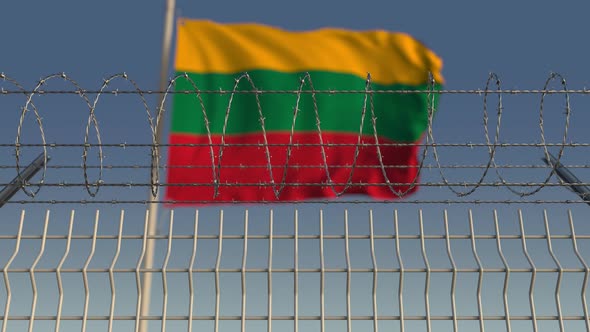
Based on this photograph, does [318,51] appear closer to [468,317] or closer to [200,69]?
[200,69]

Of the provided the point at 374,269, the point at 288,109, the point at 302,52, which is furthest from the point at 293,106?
the point at 374,269

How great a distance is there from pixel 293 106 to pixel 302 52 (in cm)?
133

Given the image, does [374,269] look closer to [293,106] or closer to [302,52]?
[293,106]

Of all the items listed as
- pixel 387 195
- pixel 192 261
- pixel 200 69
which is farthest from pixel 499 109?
pixel 200 69

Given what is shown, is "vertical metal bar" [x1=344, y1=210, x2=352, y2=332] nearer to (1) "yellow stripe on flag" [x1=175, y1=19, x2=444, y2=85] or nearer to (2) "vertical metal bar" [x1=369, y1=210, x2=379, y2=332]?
(2) "vertical metal bar" [x1=369, y1=210, x2=379, y2=332]

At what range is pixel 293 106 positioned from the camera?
13.5m

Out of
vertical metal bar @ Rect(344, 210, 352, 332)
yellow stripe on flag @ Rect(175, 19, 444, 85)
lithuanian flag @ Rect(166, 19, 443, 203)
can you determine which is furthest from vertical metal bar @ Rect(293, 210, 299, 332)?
yellow stripe on flag @ Rect(175, 19, 444, 85)

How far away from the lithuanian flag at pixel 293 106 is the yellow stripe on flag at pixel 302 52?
0.07 ft

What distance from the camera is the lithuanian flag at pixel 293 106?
12.7 metres

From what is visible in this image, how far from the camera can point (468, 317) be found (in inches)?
238

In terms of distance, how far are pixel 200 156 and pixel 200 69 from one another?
196 centimetres

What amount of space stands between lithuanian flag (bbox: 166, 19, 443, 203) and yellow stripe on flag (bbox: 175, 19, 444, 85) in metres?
0.02

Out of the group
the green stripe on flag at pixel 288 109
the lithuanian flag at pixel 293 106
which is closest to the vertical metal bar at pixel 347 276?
Answer: the lithuanian flag at pixel 293 106

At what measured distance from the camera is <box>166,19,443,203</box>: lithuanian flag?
12703 millimetres
